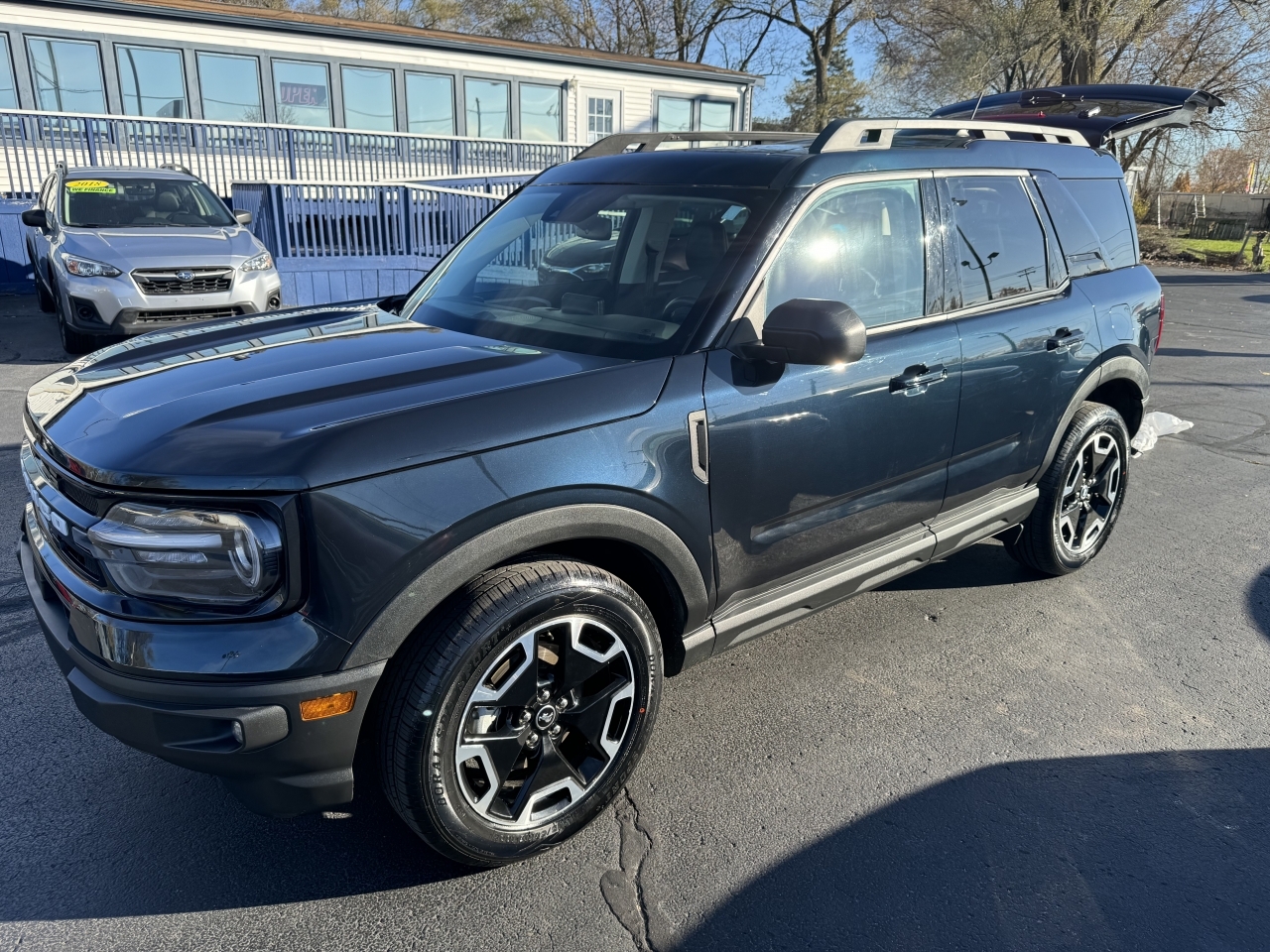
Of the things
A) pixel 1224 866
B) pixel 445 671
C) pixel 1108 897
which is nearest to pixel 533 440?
pixel 445 671

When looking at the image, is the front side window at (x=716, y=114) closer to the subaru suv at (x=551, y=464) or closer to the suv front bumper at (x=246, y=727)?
the subaru suv at (x=551, y=464)

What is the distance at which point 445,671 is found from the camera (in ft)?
7.36

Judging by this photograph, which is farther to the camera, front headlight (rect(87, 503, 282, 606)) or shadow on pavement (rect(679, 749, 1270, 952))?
shadow on pavement (rect(679, 749, 1270, 952))

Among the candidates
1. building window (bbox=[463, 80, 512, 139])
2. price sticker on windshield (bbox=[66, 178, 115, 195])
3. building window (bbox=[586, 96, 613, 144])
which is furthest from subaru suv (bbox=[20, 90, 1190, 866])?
building window (bbox=[586, 96, 613, 144])

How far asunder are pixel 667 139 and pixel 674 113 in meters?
20.3

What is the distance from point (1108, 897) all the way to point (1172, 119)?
5.15 m

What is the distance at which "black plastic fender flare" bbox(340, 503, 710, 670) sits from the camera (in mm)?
2172

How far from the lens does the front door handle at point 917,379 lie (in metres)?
3.16

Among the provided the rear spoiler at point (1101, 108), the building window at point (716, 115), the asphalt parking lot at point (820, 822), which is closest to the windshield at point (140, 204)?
the asphalt parking lot at point (820, 822)

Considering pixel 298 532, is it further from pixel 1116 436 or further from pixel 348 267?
pixel 348 267

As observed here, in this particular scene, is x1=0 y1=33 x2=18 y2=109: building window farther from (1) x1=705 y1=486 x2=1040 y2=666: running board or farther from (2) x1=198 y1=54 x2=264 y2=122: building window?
(1) x1=705 y1=486 x2=1040 y2=666: running board

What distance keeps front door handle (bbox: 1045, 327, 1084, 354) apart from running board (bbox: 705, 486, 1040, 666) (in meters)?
0.63

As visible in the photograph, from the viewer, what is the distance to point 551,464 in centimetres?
237

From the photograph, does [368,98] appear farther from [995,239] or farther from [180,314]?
[995,239]
